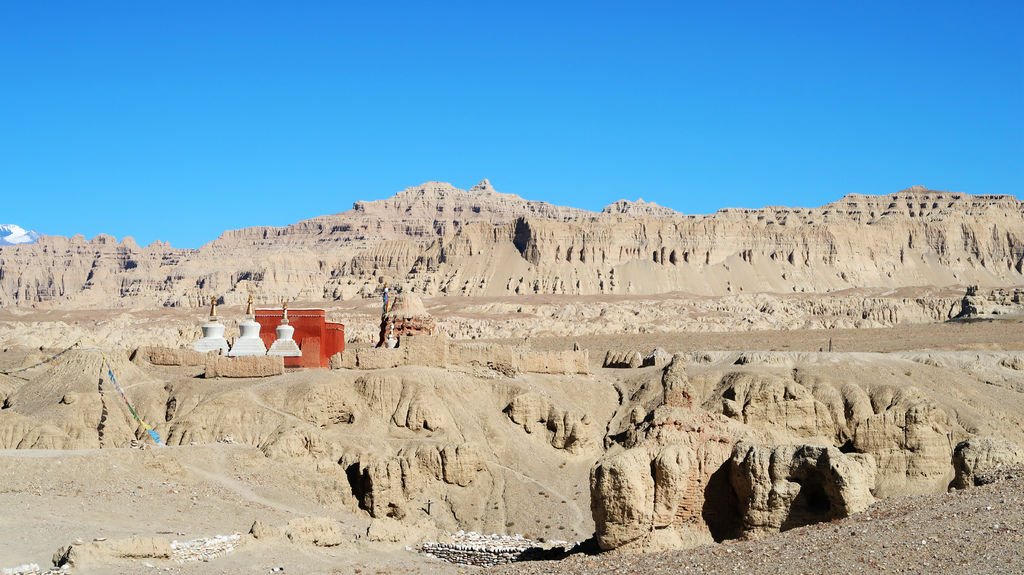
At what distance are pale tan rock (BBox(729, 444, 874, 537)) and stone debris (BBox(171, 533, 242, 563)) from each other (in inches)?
390

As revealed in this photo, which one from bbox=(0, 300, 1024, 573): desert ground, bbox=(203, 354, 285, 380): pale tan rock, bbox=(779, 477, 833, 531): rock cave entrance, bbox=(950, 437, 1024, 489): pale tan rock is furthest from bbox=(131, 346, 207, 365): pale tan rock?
bbox=(779, 477, 833, 531): rock cave entrance

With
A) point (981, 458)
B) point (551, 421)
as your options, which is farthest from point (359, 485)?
point (981, 458)

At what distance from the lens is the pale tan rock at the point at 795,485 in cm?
2425

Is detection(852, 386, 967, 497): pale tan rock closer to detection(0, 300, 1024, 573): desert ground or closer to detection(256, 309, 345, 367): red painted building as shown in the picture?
detection(0, 300, 1024, 573): desert ground

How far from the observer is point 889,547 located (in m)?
20.6

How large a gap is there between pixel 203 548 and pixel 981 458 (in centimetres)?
1577

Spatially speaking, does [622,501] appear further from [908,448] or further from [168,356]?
[168,356]

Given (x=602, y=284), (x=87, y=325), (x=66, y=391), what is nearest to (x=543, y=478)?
(x=66, y=391)

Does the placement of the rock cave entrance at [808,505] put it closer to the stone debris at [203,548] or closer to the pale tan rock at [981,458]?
the pale tan rock at [981,458]

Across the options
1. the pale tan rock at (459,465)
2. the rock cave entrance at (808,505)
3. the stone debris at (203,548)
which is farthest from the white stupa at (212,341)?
the rock cave entrance at (808,505)

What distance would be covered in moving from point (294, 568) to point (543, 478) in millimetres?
18983

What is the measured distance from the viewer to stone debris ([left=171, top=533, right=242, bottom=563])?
25656mm

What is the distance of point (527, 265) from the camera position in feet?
618

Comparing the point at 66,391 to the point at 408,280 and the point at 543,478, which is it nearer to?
the point at 543,478
